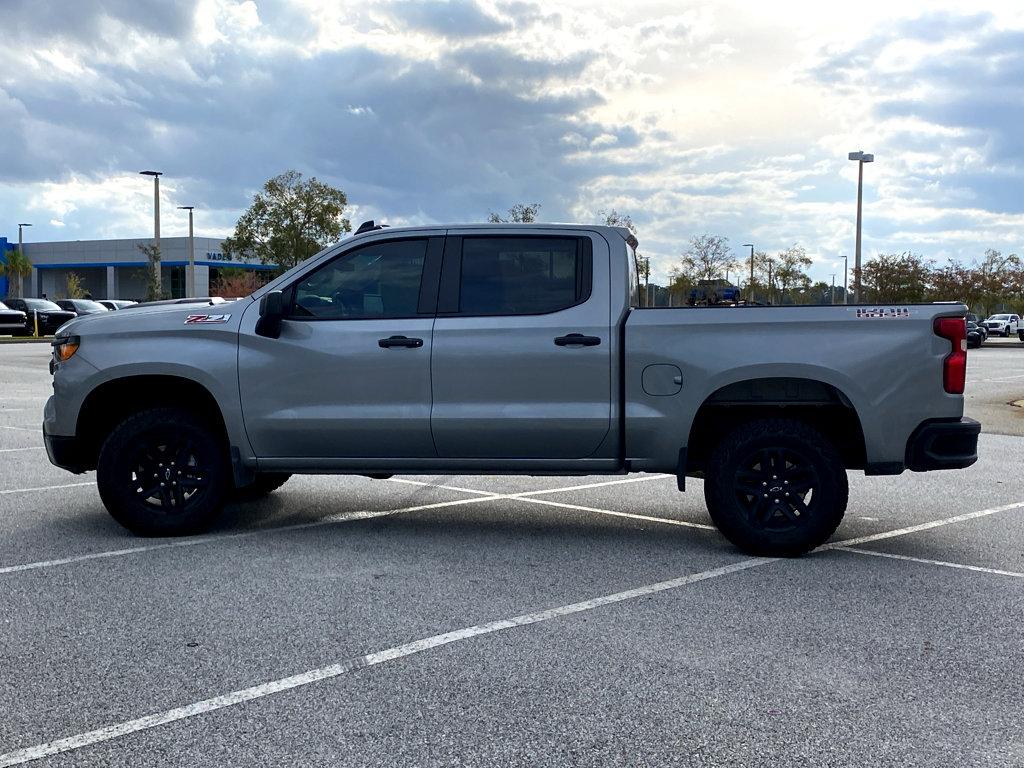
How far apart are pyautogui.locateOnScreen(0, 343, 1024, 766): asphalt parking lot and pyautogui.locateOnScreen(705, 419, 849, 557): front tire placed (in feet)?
0.64

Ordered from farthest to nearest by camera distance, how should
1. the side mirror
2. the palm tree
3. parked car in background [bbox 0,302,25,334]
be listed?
the palm tree → parked car in background [bbox 0,302,25,334] → the side mirror

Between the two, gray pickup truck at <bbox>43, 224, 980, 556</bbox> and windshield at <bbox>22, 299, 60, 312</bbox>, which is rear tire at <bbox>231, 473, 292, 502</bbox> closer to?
gray pickup truck at <bbox>43, 224, 980, 556</bbox>

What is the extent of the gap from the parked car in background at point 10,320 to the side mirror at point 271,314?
36308 millimetres

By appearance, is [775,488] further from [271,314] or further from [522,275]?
[271,314]

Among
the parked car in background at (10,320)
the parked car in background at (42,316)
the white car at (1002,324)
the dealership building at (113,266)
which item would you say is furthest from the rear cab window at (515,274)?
the dealership building at (113,266)

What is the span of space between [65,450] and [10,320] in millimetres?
35646

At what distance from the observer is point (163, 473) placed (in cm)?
686

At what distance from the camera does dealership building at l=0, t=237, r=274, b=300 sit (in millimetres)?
80000

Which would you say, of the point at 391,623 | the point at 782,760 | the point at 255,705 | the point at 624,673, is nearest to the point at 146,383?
the point at 391,623

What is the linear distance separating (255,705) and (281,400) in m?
3.04

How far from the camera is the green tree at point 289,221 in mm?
52375

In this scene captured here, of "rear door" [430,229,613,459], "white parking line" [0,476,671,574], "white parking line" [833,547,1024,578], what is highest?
"rear door" [430,229,613,459]

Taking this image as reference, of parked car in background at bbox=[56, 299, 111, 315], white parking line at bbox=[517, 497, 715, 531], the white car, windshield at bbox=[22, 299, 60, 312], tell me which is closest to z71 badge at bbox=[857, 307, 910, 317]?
white parking line at bbox=[517, 497, 715, 531]

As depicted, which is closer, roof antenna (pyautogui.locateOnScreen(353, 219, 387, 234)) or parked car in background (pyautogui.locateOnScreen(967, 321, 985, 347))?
roof antenna (pyautogui.locateOnScreen(353, 219, 387, 234))
